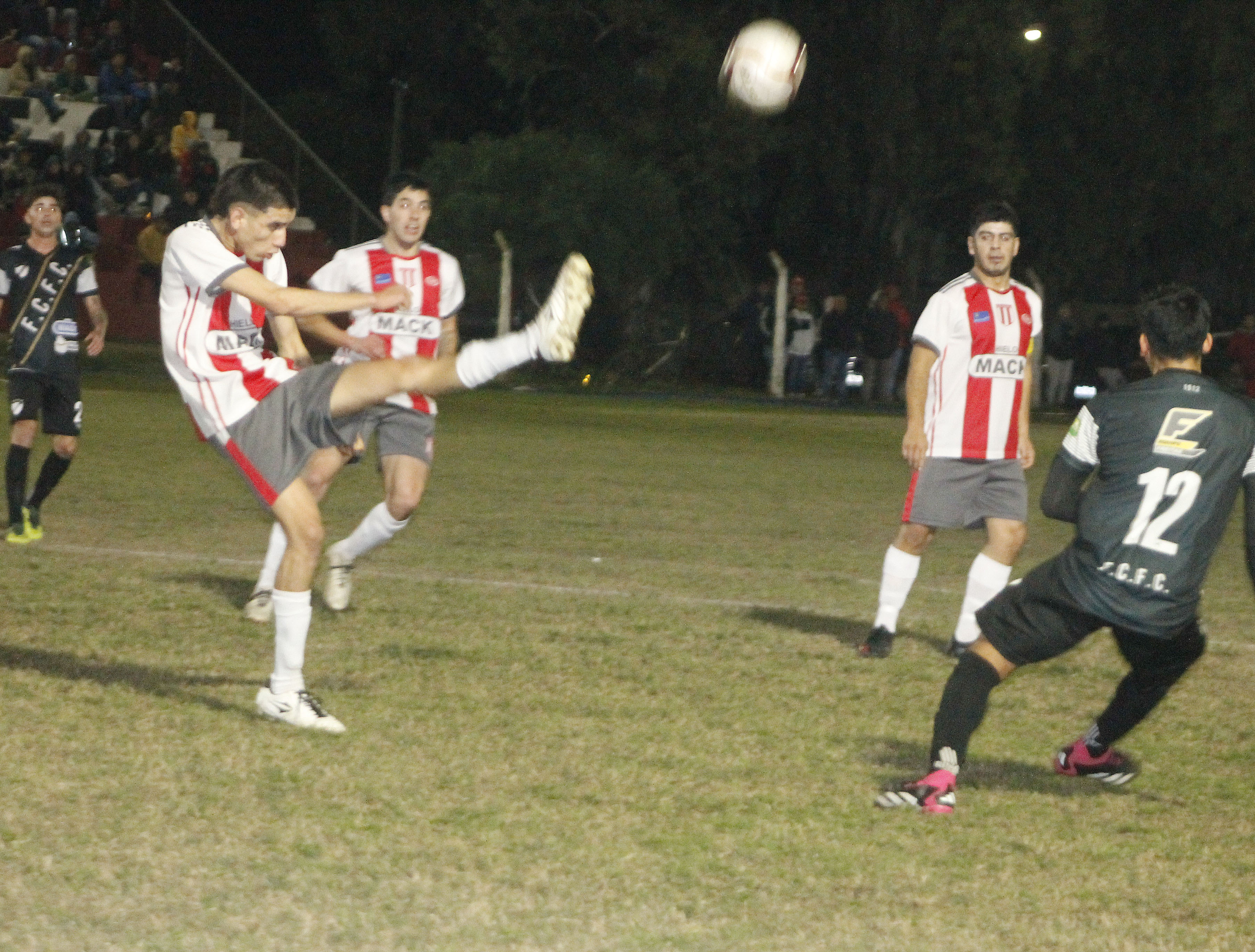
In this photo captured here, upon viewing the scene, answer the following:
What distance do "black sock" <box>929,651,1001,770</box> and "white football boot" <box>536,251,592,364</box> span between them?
1.82 metres

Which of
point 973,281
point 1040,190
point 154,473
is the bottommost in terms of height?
point 154,473

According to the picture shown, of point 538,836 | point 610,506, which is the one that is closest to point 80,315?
point 610,506

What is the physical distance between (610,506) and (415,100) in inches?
1190

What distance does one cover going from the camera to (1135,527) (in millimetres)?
4945

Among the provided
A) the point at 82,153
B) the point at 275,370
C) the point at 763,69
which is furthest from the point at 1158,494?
the point at 82,153

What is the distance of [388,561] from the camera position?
971 centimetres

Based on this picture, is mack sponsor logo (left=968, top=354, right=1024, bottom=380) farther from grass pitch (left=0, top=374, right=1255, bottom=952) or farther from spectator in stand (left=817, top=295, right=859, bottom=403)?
spectator in stand (left=817, top=295, right=859, bottom=403)

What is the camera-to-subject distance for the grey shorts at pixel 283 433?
6.01 metres

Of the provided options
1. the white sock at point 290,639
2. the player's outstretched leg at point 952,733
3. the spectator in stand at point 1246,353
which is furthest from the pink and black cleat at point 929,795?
the spectator in stand at point 1246,353

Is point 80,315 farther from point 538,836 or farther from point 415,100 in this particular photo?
point 538,836

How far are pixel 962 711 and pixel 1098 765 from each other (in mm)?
750

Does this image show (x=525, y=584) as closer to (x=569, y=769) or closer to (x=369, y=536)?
(x=369, y=536)

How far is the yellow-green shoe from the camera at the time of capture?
32.3 feet

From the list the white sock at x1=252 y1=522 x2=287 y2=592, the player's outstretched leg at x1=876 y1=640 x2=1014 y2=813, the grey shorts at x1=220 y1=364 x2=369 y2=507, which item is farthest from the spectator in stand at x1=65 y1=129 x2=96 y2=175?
the player's outstretched leg at x1=876 y1=640 x2=1014 y2=813
